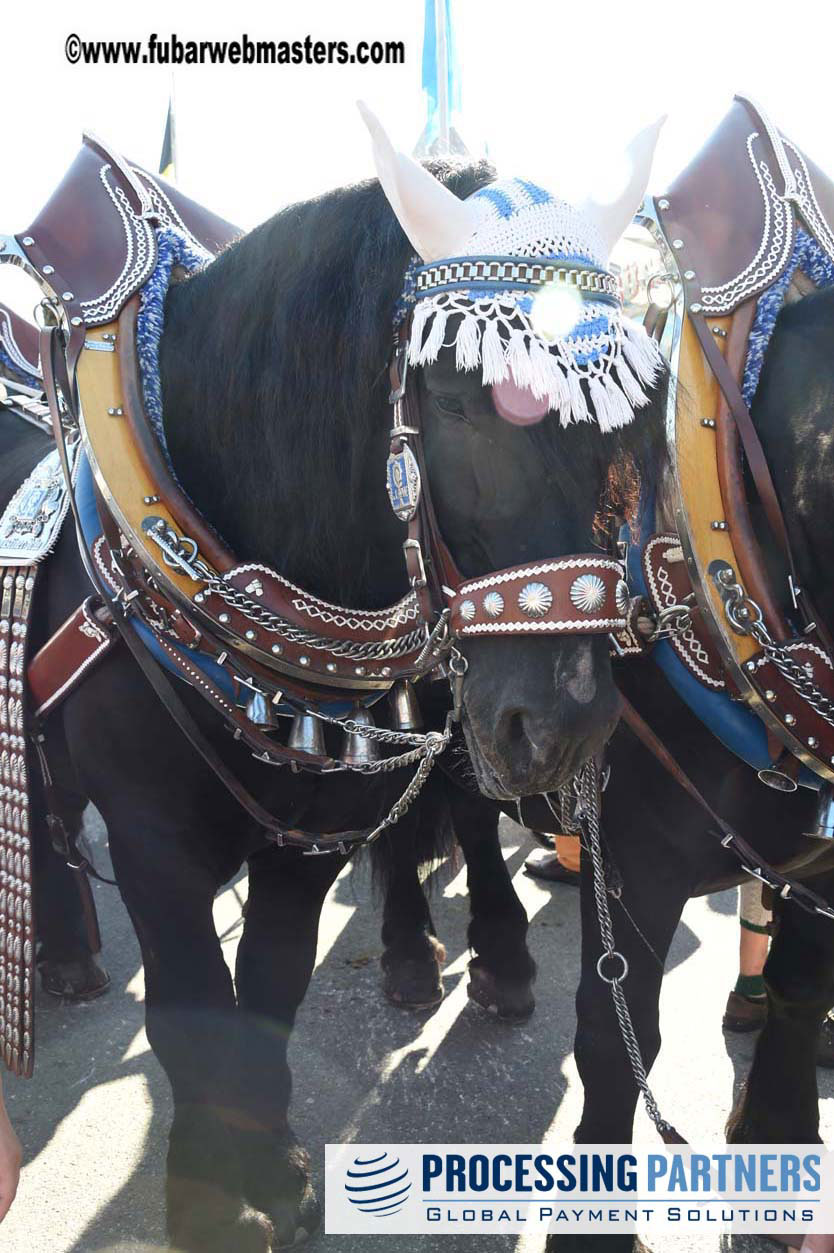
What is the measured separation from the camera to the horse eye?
1331 millimetres

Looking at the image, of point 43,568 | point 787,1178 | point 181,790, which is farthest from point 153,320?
point 787,1178

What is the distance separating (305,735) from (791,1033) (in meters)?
1.29

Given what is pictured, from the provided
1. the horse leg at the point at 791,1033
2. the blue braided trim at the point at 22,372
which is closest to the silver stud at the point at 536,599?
the horse leg at the point at 791,1033

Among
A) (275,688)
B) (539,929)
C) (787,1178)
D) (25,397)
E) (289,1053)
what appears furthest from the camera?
(539,929)

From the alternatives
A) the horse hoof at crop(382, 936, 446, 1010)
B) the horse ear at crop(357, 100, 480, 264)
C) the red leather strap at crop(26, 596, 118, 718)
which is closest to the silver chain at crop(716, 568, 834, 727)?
the horse ear at crop(357, 100, 480, 264)

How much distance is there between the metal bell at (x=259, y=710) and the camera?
164 centimetres

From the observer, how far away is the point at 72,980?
3041 millimetres

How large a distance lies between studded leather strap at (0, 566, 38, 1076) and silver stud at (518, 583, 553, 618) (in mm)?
1014

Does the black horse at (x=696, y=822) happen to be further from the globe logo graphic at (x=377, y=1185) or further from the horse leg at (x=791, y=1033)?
the globe logo graphic at (x=377, y=1185)

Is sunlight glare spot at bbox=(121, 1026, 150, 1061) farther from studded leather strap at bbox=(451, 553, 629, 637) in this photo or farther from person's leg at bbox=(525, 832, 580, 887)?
studded leather strap at bbox=(451, 553, 629, 637)

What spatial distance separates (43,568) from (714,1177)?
2.00 meters

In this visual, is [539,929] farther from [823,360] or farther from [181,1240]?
[823,360]

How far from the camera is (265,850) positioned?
6.53ft

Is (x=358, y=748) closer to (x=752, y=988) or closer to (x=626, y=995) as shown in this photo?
(x=626, y=995)
